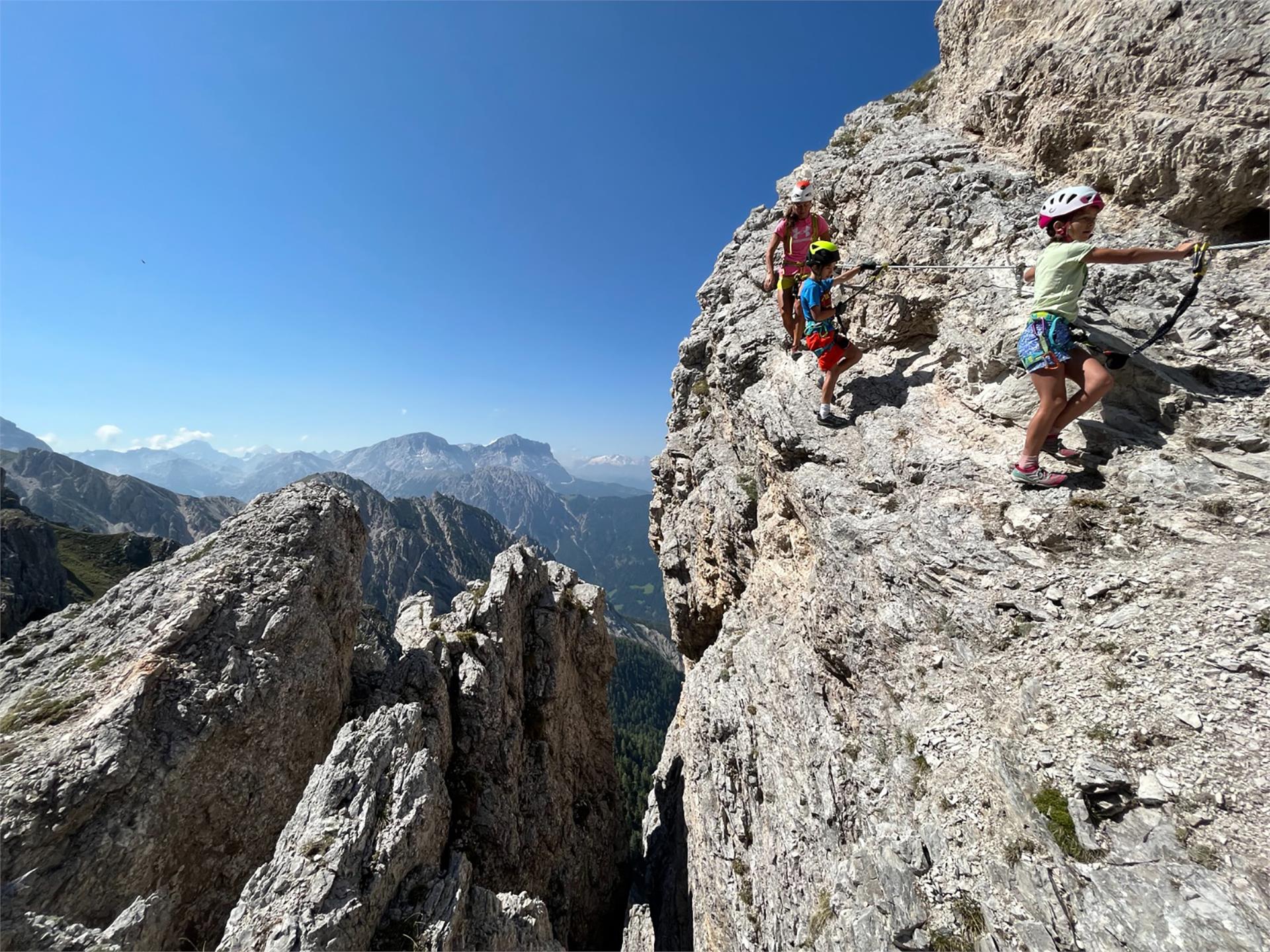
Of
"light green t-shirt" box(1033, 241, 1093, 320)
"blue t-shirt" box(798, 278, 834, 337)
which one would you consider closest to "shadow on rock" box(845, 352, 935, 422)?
"blue t-shirt" box(798, 278, 834, 337)

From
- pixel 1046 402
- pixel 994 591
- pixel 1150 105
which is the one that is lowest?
pixel 994 591

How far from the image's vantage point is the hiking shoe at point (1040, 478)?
345 inches

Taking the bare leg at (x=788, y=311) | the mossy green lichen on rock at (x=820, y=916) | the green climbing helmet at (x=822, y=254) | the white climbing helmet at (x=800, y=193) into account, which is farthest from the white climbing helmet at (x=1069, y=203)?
the mossy green lichen on rock at (x=820, y=916)

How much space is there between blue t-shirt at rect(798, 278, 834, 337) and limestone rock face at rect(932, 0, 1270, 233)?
7368 millimetres

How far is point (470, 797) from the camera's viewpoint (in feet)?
58.3

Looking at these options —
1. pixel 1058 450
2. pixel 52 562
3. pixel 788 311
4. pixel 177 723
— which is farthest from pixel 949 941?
pixel 52 562

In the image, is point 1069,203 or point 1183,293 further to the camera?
point 1183,293

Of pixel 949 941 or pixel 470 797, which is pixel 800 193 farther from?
pixel 470 797

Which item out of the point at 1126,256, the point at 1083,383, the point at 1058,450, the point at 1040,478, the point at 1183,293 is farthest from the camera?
the point at 1183,293

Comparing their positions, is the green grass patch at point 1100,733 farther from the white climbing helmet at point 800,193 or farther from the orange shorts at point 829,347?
the white climbing helmet at point 800,193

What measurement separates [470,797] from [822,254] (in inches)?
889

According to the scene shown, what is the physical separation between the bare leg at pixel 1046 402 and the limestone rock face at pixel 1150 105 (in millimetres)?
6947

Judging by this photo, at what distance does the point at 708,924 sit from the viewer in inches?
539

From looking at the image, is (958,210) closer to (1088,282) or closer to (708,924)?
(1088,282)
